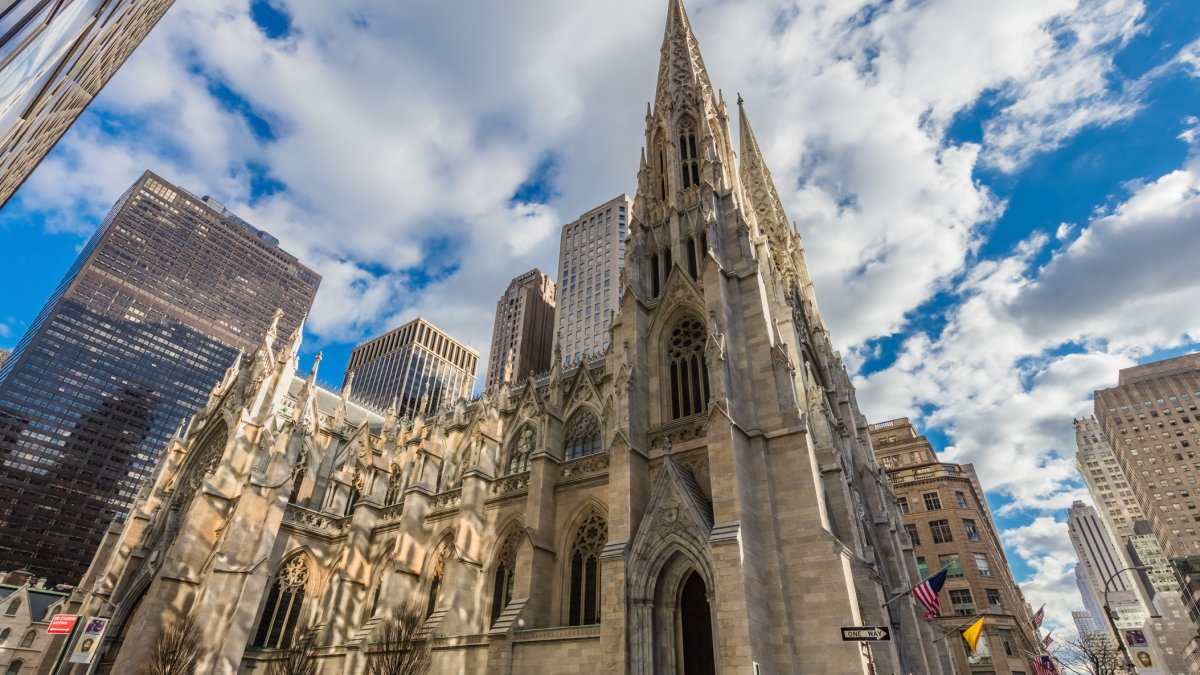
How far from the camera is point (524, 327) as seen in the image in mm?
96938

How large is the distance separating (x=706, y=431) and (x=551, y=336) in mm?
74470

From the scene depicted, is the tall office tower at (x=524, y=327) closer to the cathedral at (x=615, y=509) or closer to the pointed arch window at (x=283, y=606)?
the cathedral at (x=615, y=509)

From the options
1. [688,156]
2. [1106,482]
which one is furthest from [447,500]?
[1106,482]

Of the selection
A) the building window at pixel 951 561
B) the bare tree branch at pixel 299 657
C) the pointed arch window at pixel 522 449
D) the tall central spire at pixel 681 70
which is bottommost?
the bare tree branch at pixel 299 657

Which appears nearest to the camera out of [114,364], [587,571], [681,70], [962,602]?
[587,571]

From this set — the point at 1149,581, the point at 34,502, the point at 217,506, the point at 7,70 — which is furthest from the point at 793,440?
the point at 1149,581

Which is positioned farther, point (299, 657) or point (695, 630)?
point (299, 657)

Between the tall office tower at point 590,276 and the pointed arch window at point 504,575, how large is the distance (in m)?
51.3

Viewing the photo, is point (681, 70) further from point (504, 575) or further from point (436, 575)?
point (436, 575)

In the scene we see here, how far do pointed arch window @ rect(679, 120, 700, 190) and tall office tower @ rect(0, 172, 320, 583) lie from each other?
302 ft

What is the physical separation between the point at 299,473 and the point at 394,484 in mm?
6976

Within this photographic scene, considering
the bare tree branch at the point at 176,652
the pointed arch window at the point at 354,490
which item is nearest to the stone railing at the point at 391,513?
the pointed arch window at the point at 354,490

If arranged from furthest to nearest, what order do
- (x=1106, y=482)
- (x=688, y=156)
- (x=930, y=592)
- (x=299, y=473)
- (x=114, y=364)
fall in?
(x=1106, y=482)
(x=114, y=364)
(x=299, y=473)
(x=688, y=156)
(x=930, y=592)

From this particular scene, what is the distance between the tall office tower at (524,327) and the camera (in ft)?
303
